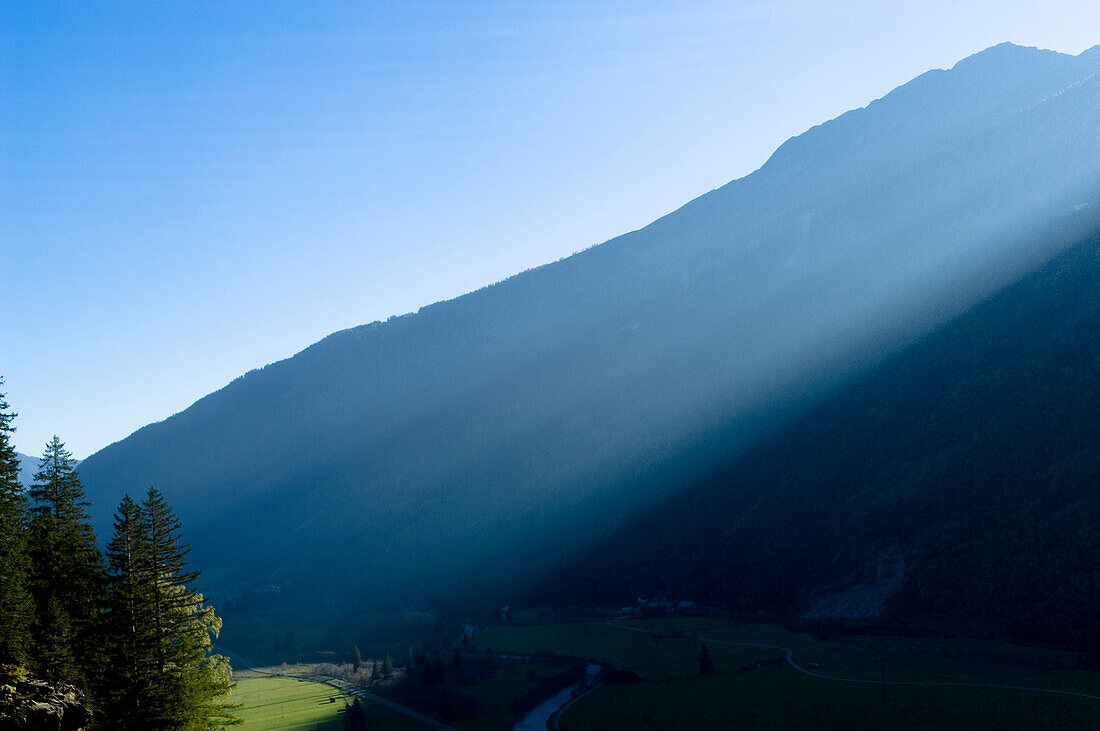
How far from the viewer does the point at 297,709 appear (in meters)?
84.9

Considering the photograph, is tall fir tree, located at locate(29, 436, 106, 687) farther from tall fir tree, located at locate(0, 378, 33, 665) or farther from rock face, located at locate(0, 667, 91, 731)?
rock face, located at locate(0, 667, 91, 731)

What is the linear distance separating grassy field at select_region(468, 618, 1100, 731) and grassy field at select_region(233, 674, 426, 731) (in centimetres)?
2173

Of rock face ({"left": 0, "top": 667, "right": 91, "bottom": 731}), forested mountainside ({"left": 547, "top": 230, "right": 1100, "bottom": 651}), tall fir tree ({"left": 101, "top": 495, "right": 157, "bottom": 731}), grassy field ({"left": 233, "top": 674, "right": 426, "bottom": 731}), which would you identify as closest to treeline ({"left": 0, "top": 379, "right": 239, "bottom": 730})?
tall fir tree ({"left": 101, "top": 495, "right": 157, "bottom": 731})

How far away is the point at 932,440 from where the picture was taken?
133 m

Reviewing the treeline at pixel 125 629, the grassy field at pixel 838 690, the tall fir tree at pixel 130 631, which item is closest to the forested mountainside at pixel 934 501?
the grassy field at pixel 838 690

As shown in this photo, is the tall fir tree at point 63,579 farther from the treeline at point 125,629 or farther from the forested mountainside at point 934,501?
the forested mountainside at point 934,501

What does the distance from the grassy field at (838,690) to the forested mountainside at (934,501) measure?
13398mm

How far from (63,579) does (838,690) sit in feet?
203

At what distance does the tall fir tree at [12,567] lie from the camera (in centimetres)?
3209

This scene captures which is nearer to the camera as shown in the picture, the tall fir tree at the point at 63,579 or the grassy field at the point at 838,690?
the tall fir tree at the point at 63,579

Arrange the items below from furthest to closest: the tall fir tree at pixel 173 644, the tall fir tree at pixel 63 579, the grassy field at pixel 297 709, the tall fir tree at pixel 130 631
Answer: the grassy field at pixel 297 709, the tall fir tree at pixel 63 579, the tall fir tree at pixel 173 644, the tall fir tree at pixel 130 631

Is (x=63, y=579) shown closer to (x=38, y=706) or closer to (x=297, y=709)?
(x=38, y=706)

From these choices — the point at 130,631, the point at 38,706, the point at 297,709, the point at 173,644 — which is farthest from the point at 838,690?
the point at 38,706

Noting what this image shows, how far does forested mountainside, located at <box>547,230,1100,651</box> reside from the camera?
95438 mm
